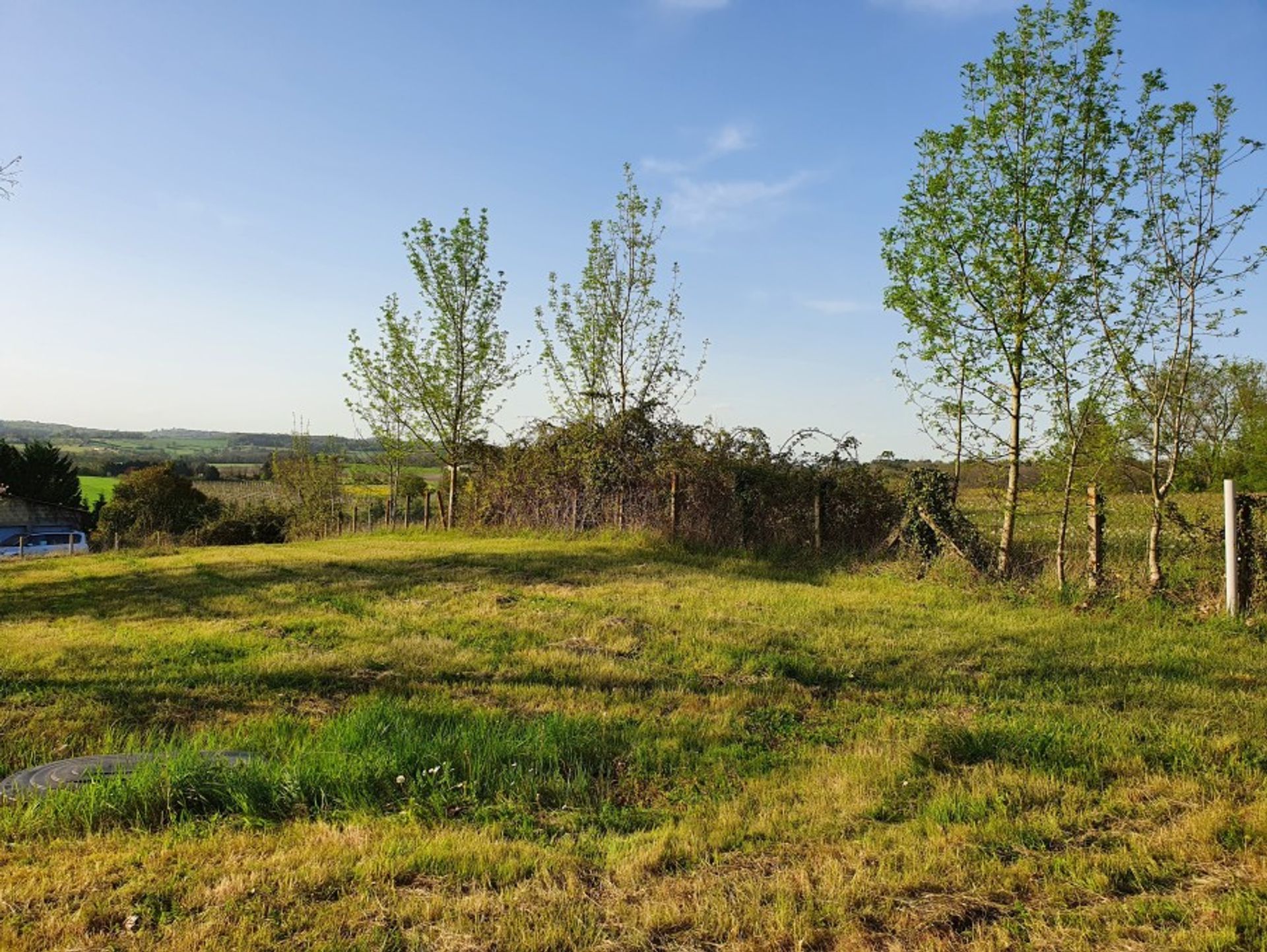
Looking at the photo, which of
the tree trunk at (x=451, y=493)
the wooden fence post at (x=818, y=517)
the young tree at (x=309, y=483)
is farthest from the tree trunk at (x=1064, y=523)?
the young tree at (x=309, y=483)

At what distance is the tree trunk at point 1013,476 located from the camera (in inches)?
444

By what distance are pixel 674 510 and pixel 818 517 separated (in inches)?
125

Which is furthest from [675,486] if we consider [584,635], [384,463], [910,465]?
[384,463]

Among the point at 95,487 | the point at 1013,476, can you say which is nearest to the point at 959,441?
the point at 1013,476

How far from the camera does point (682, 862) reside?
3531 millimetres

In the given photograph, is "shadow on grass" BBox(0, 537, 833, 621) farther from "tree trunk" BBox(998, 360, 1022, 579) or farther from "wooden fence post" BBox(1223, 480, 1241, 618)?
"wooden fence post" BBox(1223, 480, 1241, 618)

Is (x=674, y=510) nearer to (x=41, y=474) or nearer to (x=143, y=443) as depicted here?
(x=41, y=474)

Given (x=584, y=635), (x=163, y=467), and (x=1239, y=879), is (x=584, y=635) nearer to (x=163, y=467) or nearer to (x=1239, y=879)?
(x=1239, y=879)

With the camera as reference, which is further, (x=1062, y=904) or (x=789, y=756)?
(x=789, y=756)

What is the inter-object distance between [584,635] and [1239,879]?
621 cm

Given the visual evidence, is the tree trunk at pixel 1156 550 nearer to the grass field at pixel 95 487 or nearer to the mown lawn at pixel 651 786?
the mown lawn at pixel 651 786

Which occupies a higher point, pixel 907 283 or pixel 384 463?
pixel 907 283

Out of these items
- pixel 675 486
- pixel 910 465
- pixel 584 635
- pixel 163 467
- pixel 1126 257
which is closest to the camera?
pixel 584 635

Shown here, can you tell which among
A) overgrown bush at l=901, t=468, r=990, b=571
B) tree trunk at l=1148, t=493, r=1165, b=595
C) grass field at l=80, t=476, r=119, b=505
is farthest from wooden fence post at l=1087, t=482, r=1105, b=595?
grass field at l=80, t=476, r=119, b=505
